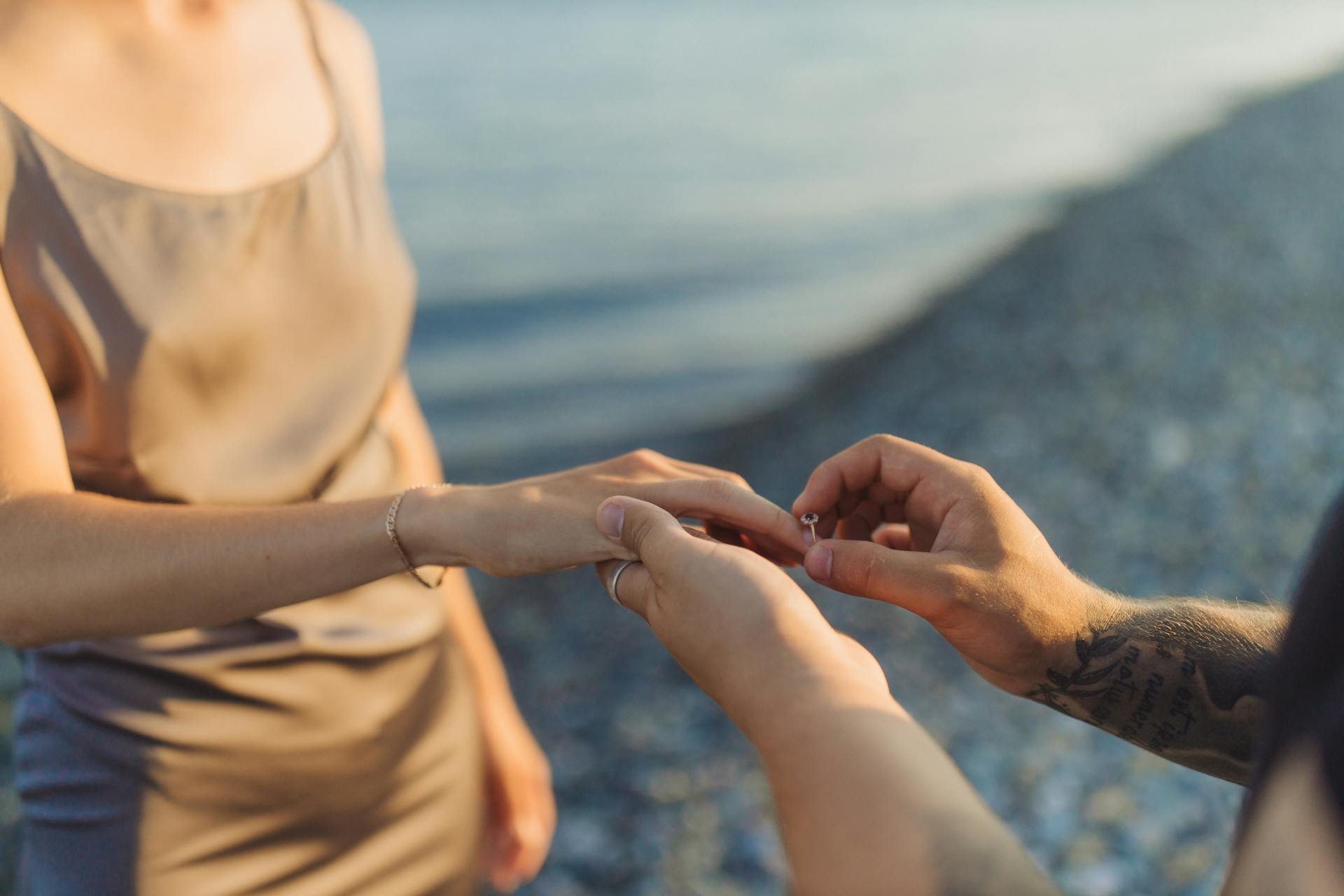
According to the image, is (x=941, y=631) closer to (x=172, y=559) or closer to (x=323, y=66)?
(x=172, y=559)

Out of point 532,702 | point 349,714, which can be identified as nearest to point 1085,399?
point 532,702

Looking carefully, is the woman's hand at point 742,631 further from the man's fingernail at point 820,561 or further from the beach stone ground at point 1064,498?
the beach stone ground at point 1064,498

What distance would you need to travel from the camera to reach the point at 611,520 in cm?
169

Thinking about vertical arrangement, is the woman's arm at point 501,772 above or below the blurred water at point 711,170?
above

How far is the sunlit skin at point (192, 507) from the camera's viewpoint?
5.12ft

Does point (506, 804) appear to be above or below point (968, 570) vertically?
below

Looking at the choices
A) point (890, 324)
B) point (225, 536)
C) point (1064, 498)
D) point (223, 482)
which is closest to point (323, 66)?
point (223, 482)

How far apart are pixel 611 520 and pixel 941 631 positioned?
2.19ft

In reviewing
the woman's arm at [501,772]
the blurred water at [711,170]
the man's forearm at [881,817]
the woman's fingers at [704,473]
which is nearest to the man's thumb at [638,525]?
the woman's fingers at [704,473]

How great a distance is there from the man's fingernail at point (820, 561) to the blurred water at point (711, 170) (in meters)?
7.99

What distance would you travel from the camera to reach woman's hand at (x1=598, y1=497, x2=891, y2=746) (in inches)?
49.0

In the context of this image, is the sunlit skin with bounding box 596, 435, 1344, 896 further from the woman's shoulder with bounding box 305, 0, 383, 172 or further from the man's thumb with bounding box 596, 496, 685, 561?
the woman's shoulder with bounding box 305, 0, 383, 172

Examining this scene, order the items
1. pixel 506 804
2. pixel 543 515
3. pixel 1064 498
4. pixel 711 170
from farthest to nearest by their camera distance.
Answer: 1. pixel 711 170
2. pixel 1064 498
3. pixel 506 804
4. pixel 543 515

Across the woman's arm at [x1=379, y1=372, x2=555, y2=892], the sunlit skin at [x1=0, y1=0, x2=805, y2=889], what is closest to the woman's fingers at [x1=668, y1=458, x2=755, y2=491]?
the sunlit skin at [x1=0, y1=0, x2=805, y2=889]
